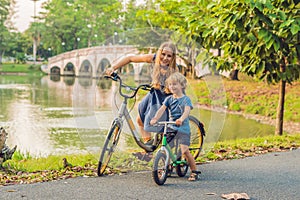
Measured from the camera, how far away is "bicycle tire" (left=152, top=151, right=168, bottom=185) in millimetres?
5414

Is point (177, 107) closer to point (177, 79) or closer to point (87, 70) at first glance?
point (177, 79)

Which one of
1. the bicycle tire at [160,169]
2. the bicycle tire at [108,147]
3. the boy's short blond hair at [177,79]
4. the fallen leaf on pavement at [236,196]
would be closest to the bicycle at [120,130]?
the bicycle tire at [108,147]

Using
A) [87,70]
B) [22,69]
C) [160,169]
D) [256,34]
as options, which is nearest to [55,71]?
[22,69]

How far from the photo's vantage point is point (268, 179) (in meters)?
6.05

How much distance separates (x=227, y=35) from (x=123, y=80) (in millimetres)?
2941

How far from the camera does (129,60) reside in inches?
246

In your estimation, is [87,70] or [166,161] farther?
[87,70]

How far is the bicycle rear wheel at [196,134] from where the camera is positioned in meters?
6.38

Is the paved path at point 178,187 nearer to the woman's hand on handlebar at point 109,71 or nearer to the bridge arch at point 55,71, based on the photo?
the woman's hand on handlebar at point 109,71

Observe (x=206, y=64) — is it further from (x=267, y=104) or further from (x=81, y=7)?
(x=81, y=7)

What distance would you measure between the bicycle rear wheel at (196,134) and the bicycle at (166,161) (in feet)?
1.75

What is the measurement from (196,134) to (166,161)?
3.36ft

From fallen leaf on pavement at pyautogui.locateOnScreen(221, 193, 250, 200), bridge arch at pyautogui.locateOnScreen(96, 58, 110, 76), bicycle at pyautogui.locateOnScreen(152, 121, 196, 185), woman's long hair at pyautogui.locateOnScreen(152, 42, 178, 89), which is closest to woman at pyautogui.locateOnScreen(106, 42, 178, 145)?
woman's long hair at pyautogui.locateOnScreen(152, 42, 178, 89)

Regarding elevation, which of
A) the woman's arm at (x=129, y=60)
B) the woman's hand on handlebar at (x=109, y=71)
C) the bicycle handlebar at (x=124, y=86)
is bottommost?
the bicycle handlebar at (x=124, y=86)
